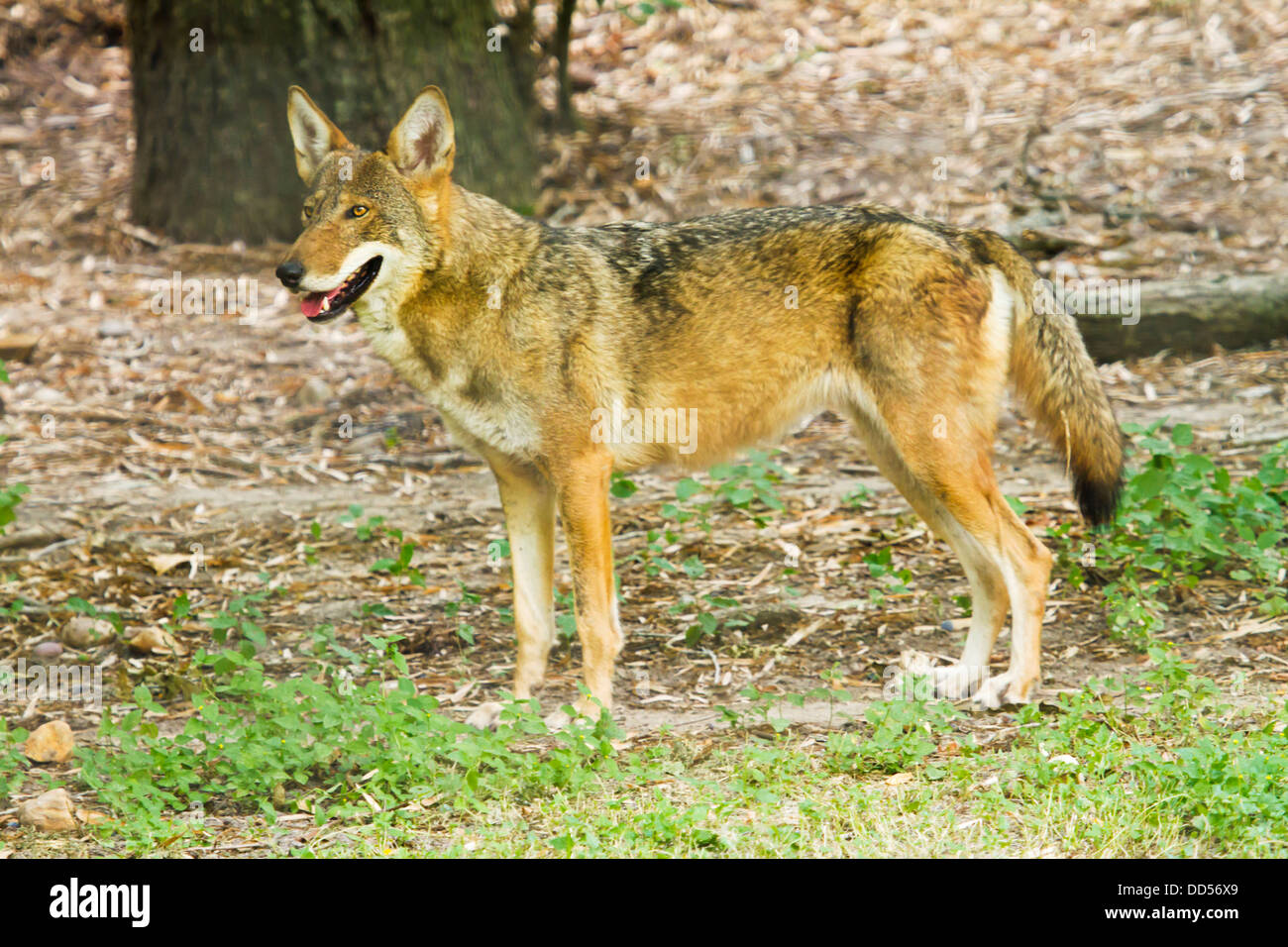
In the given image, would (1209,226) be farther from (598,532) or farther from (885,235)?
(598,532)

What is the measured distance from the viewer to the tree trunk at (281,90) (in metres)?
10.3

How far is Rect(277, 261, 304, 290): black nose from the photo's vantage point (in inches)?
212

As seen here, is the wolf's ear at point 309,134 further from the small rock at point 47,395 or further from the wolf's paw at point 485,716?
the small rock at point 47,395

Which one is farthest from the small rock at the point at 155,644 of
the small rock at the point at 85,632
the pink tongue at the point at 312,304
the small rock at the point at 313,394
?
the small rock at the point at 313,394

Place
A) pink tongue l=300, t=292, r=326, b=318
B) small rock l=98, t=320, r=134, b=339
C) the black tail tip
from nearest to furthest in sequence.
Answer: pink tongue l=300, t=292, r=326, b=318, the black tail tip, small rock l=98, t=320, r=134, b=339

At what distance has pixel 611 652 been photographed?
19.0 feet

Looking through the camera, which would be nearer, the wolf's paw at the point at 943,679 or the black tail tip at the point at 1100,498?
the wolf's paw at the point at 943,679

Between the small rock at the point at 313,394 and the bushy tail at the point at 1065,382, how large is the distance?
16.8 ft

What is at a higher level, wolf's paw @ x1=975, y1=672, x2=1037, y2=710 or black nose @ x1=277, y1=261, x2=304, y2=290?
black nose @ x1=277, y1=261, x2=304, y2=290

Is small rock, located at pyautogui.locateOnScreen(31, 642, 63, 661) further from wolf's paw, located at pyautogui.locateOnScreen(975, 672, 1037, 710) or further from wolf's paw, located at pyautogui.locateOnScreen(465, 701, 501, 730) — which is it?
wolf's paw, located at pyautogui.locateOnScreen(975, 672, 1037, 710)

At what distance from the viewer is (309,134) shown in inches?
238

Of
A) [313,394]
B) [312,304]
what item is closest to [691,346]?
[312,304]

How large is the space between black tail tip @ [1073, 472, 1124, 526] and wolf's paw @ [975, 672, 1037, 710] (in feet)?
2.68

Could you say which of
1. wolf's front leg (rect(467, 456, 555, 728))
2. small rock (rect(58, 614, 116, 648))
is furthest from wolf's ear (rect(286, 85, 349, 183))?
small rock (rect(58, 614, 116, 648))
